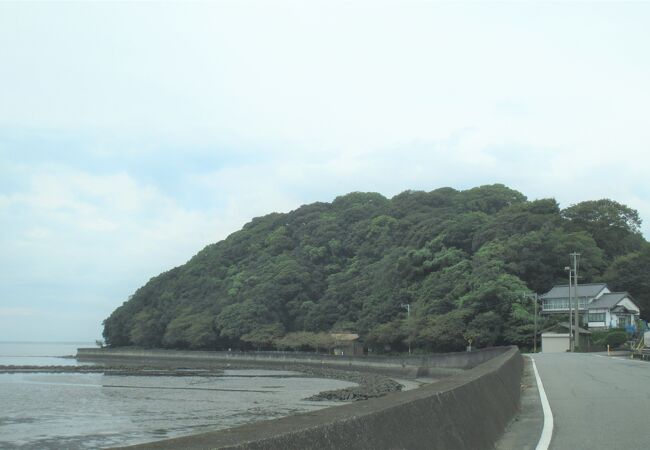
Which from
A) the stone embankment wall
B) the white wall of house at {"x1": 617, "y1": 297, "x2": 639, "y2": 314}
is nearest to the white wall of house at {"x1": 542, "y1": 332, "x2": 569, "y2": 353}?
the white wall of house at {"x1": 617, "y1": 297, "x2": 639, "y2": 314}

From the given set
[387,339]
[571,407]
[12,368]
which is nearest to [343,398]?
[571,407]

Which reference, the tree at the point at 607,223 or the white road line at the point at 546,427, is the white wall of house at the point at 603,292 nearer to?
the tree at the point at 607,223

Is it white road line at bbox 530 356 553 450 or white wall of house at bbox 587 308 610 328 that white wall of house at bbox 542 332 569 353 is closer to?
white wall of house at bbox 587 308 610 328

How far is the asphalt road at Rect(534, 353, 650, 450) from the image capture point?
27.6 feet

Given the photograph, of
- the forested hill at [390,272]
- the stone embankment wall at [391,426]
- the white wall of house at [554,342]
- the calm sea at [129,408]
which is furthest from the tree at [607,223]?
the stone embankment wall at [391,426]

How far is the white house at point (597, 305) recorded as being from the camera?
6419cm

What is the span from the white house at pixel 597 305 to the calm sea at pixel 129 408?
1212 inches

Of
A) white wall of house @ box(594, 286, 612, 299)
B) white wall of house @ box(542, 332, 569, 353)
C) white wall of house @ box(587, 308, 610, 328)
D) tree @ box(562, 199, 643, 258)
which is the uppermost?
tree @ box(562, 199, 643, 258)

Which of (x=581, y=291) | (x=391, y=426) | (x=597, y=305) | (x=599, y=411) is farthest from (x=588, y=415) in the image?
(x=581, y=291)

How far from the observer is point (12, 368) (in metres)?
74.8

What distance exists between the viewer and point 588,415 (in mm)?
10828

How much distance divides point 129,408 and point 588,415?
27529mm

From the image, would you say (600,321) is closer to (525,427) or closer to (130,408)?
(130,408)

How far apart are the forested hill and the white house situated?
3278 mm
